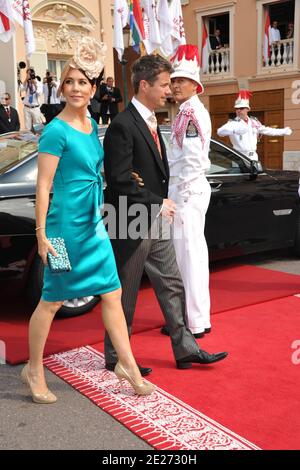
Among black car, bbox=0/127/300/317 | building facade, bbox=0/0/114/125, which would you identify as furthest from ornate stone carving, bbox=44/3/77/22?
black car, bbox=0/127/300/317

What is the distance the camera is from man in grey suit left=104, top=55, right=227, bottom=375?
3.08 m

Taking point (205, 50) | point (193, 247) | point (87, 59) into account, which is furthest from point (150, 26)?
point (205, 50)

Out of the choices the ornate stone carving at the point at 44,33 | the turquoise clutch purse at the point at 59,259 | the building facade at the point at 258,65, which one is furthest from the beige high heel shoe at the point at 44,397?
the building facade at the point at 258,65

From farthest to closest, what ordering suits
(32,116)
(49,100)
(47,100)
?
(32,116)
(47,100)
(49,100)

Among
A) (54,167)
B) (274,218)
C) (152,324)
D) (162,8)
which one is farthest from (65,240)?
(162,8)

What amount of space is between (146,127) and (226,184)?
2.27 m

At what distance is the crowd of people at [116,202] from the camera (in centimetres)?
287

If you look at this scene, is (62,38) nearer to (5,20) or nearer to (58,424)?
(5,20)

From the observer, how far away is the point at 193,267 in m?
3.93

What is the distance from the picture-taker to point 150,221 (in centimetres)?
319

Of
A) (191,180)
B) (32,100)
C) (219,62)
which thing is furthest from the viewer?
(219,62)

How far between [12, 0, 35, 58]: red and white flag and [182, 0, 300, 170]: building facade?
12.2 meters

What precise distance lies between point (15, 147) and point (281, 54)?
18.7 metres

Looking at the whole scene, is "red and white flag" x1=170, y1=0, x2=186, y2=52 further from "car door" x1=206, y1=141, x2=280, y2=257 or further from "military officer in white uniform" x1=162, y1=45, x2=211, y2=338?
"military officer in white uniform" x1=162, y1=45, x2=211, y2=338
